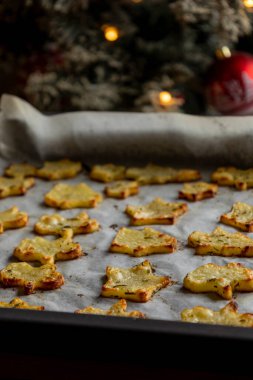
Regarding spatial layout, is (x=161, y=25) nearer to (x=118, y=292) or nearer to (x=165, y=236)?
(x=165, y=236)

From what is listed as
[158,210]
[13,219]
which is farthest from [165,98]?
[13,219]

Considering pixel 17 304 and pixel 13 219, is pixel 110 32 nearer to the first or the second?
pixel 13 219

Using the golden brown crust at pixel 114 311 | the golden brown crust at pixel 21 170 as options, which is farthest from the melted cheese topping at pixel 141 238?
the golden brown crust at pixel 21 170

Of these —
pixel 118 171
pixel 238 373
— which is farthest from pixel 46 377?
pixel 118 171

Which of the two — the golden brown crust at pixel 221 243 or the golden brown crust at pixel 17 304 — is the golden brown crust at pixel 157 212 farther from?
the golden brown crust at pixel 17 304

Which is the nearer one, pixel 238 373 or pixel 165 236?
pixel 238 373

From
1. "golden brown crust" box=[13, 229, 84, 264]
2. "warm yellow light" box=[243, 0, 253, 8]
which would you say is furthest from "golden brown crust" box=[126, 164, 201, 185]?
"warm yellow light" box=[243, 0, 253, 8]
